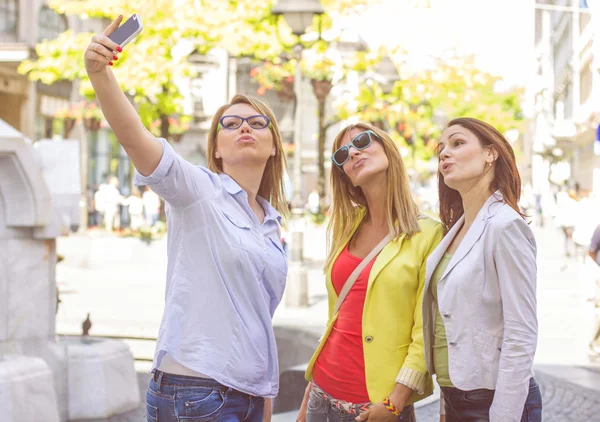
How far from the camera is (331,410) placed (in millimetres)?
3371

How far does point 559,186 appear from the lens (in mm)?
47031

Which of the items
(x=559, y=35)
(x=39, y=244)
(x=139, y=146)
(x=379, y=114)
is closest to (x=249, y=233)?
(x=139, y=146)

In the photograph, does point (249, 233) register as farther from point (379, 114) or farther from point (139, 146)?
point (379, 114)

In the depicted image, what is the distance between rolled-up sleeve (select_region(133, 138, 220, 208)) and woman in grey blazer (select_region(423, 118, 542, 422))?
0.86m

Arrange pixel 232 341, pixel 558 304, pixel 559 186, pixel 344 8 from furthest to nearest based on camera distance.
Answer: pixel 559 186 < pixel 344 8 < pixel 558 304 < pixel 232 341

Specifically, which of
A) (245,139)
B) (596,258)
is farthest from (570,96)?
(245,139)

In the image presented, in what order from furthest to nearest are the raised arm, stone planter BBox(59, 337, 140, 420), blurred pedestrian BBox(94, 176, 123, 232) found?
blurred pedestrian BBox(94, 176, 123, 232) → stone planter BBox(59, 337, 140, 420) → the raised arm

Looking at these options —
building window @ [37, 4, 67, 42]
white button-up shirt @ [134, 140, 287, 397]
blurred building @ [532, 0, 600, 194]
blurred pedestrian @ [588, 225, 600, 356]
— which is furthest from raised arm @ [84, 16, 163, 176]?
building window @ [37, 4, 67, 42]

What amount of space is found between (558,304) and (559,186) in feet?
115

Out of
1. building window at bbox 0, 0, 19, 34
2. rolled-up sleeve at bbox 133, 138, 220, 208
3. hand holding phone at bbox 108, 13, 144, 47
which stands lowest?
rolled-up sleeve at bbox 133, 138, 220, 208

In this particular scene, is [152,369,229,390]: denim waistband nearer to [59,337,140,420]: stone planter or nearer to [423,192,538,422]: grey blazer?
[423,192,538,422]: grey blazer

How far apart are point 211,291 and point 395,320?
82 centimetres

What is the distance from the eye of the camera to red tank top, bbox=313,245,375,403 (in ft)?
10.9

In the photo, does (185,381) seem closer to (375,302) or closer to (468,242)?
(375,302)
